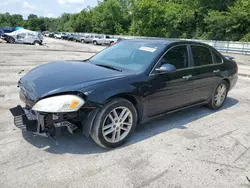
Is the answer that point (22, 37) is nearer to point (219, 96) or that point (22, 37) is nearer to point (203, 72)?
point (219, 96)

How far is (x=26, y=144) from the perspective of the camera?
340 centimetres

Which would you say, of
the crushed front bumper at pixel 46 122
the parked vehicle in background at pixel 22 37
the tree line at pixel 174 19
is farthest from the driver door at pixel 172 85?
the tree line at pixel 174 19

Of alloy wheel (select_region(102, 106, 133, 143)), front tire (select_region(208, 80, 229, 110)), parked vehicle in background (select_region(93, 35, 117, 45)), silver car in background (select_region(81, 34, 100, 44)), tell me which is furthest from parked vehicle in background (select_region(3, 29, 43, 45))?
alloy wheel (select_region(102, 106, 133, 143))

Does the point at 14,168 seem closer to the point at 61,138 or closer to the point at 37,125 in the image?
the point at 37,125

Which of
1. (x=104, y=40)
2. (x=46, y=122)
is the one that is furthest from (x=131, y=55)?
(x=104, y=40)

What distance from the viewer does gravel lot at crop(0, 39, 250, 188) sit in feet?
9.04

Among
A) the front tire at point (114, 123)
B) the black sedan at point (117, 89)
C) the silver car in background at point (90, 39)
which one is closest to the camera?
the black sedan at point (117, 89)

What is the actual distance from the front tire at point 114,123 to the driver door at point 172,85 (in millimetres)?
410

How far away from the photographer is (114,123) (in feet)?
11.1

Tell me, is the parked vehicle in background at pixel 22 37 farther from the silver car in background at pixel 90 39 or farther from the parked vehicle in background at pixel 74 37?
the parked vehicle in background at pixel 74 37

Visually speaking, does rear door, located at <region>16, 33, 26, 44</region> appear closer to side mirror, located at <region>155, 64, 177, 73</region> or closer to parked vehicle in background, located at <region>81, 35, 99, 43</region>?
parked vehicle in background, located at <region>81, 35, 99, 43</region>

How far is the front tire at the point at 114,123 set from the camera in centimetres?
320

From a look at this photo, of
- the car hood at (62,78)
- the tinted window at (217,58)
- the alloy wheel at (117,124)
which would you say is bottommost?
the alloy wheel at (117,124)

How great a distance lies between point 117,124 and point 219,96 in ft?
10.3
